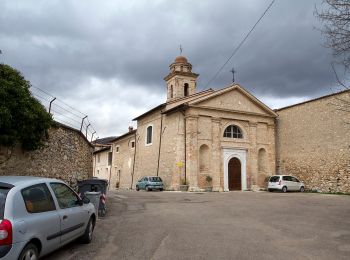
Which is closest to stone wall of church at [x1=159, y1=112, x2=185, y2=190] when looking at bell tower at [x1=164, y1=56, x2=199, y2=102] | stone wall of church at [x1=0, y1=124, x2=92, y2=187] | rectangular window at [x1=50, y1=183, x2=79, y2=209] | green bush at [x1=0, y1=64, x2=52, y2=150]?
bell tower at [x1=164, y1=56, x2=199, y2=102]

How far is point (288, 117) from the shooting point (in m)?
33.4

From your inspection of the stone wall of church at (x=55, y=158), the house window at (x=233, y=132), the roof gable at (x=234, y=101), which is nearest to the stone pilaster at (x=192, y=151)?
the roof gable at (x=234, y=101)

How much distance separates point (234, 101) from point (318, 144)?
8.39 meters

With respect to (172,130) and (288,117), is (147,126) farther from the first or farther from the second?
(288,117)

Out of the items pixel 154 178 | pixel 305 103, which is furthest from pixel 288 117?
pixel 154 178

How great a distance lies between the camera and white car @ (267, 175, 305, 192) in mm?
29828

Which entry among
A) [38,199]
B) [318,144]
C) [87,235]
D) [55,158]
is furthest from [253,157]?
[38,199]

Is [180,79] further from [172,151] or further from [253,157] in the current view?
[253,157]

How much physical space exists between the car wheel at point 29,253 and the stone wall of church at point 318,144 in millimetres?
23961

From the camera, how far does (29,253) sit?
511 centimetres

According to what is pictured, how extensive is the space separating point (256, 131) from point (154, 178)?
10708 millimetres

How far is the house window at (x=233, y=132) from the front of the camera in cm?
3309

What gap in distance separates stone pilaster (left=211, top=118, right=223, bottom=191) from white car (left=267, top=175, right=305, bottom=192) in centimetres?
462

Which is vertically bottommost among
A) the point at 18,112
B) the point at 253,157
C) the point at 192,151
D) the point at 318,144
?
the point at 18,112
